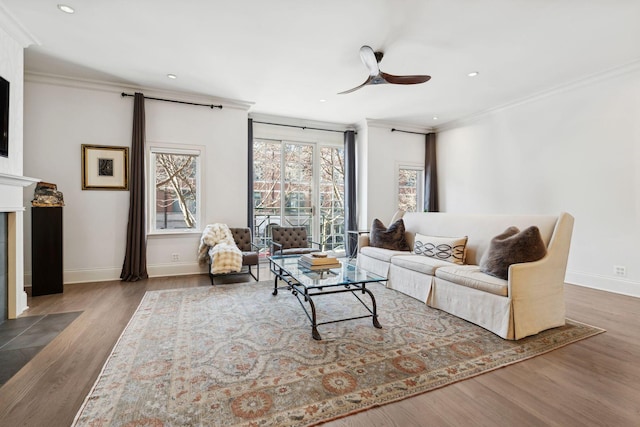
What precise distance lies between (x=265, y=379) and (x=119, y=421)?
2.49ft

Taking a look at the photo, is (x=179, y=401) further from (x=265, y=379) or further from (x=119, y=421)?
(x=265, y=379)

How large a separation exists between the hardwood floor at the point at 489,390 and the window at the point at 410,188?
4.19m

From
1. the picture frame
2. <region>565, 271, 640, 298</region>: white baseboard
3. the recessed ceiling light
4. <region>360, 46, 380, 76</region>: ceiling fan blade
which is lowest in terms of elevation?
<region>565, 271, 640, 298</region>: white baseboard

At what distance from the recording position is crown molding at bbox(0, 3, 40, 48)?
2.65 meters

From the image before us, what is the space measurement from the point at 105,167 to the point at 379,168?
482cm

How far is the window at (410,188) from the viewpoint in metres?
6.54

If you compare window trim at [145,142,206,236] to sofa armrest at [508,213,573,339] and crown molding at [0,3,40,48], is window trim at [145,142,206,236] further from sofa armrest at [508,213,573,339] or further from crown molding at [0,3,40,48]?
sofa armrest at [508,213,573,339]

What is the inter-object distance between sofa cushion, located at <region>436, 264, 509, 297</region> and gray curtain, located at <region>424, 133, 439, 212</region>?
360cm

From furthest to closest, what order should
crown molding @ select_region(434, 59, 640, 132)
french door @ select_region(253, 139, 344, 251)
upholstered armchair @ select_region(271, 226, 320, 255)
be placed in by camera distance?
french door @ select_region(253, 139, 344, 251) < upholstered armchair @ select_region(271, 226, 320, 255) < crown molding @ select_region(434, 59, 640, 132)

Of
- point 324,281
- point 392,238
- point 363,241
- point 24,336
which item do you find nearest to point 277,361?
point 324,281

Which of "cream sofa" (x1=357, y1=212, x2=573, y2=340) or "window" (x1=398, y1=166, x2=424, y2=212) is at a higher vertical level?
"window" (x1=398, y1=166, x2=424, y2=212)

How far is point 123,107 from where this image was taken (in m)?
4.27

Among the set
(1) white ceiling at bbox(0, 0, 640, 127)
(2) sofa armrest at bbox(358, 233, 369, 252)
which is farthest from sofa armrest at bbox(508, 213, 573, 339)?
(2) sofa armrest at bbox(358, 233, 369, 252)

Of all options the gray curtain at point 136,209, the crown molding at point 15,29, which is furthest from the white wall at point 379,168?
the crown molding at point 15,29
